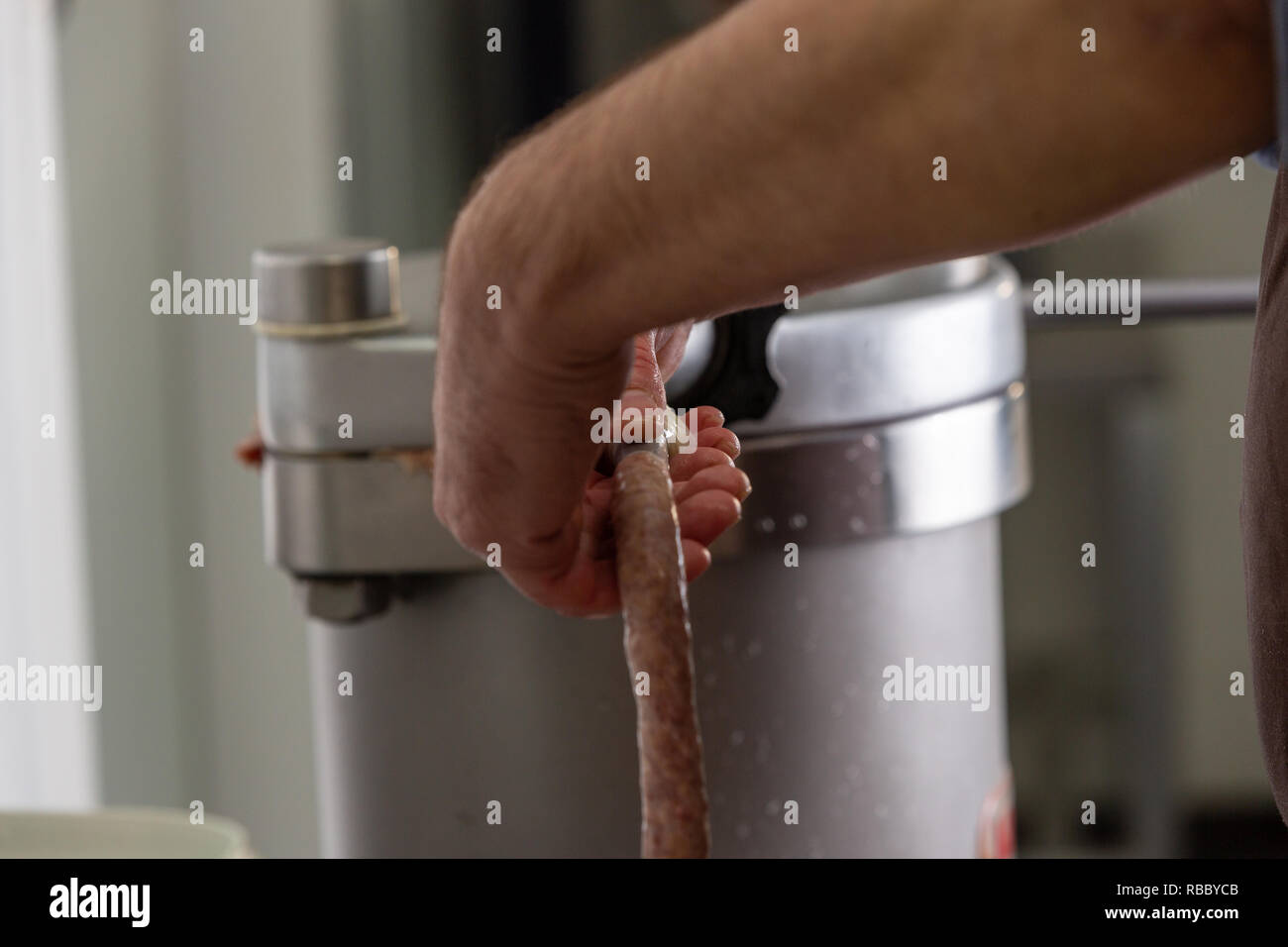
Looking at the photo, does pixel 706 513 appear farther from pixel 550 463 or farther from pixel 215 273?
pixel 215 273

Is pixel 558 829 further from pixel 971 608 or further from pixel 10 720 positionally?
pixel 10 720

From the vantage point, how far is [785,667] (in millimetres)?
323

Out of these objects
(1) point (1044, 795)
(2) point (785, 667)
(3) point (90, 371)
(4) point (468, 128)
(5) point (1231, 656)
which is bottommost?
(1) point (1044, 795)

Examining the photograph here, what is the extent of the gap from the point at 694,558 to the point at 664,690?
0.16 feet

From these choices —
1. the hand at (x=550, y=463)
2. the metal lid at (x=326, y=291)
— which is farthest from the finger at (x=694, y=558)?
the metal lid at (x=326, y=291)

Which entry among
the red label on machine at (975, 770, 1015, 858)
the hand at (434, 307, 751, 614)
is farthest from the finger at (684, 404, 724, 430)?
the red label on machine at (975, 770, 1015, 858)

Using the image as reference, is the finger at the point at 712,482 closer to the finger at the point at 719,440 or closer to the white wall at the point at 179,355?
the finger at the point at 719,440

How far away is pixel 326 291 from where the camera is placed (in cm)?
33

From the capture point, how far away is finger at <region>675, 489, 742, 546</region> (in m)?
0.26

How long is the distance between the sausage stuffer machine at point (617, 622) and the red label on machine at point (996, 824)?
0.12 feet

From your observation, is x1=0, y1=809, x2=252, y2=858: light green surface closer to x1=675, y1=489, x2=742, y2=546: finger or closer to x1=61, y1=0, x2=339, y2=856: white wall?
x1=675, y1=489, x2=742, y2=546: finger

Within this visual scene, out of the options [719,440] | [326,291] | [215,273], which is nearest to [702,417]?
[719,440]

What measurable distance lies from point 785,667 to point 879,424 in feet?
0.19

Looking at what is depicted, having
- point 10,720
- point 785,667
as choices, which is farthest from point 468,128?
point 785,667
